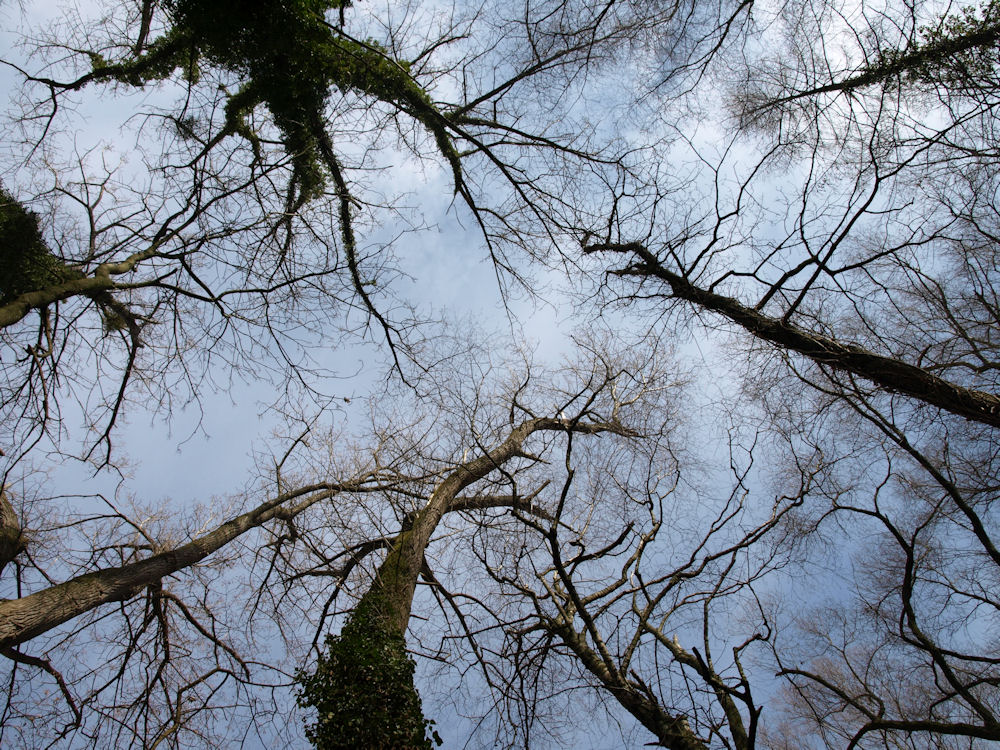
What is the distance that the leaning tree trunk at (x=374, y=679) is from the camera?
169 inches

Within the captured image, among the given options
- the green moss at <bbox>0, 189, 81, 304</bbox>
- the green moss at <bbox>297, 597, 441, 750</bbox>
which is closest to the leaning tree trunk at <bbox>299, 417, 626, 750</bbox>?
the green moss at <bbox>297, 597, 441, 750</bbox>

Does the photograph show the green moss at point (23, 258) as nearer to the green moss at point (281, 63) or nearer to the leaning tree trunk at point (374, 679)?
the green moss at point (281, 63)

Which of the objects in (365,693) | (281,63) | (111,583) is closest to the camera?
(365,693)

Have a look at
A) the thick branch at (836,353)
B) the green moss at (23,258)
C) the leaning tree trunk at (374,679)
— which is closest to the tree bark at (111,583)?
the leaning tree trunk at (374,679)

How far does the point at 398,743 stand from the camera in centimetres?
427

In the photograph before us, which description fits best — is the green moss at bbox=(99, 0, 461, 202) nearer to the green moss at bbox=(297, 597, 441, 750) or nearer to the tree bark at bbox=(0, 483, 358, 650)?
the tree bark at bbox=(0, 483, 358, 650)

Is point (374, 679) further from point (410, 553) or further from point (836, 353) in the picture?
point (836, 353)

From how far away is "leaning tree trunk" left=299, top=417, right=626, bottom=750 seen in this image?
4301 millimetres

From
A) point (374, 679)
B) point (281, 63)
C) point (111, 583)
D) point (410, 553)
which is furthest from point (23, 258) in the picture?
point (374, 679)

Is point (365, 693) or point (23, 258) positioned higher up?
point (23, 258)

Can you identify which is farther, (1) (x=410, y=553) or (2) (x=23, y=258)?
(2) (x=23, y=258)

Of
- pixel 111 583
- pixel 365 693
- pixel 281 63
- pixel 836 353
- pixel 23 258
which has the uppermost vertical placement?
pixel 281 63

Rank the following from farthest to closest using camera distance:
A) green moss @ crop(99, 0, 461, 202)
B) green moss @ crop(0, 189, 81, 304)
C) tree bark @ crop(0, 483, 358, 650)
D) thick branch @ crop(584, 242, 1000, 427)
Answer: green moss @ crop(0, 189, 81, 304) < green moss @ crop(99, 0, 461, 202) < thick branch @ crop(584, 242, 1000, 427) < tree bark @ crop(0, 483, 358, 650)

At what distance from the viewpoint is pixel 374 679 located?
4.56 metres
